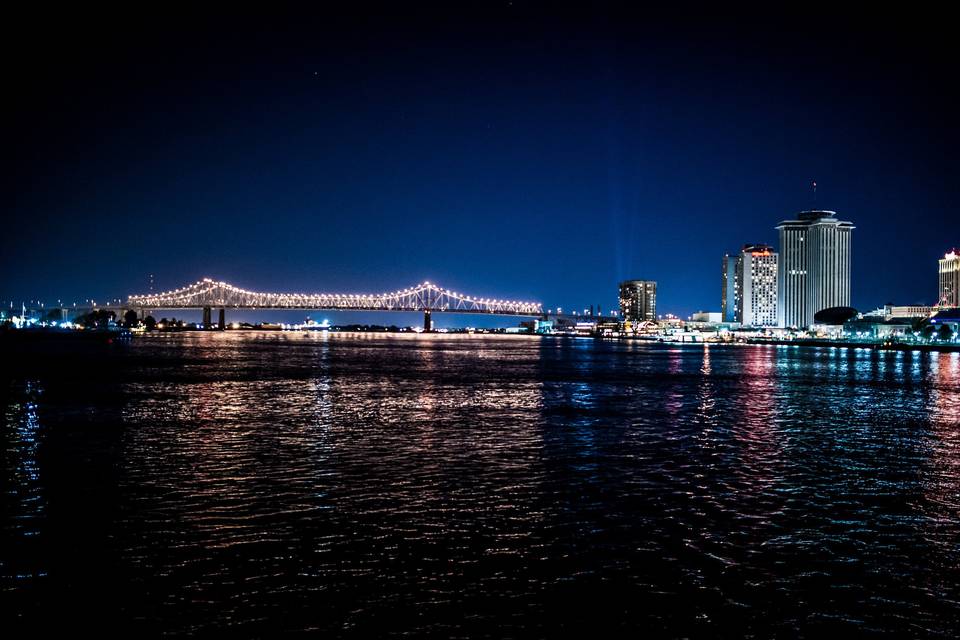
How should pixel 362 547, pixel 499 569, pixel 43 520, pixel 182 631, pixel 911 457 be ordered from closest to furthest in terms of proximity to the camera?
1. pixel 182 631
2. pixel 499 569
3. pixel 362 547
4. pixel 43 520
5. pixel 911 457

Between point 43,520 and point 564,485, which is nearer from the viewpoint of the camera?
point 43,520

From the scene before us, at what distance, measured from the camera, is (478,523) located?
460 inches

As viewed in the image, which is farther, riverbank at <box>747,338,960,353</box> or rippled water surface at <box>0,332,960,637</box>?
riverbank at <box>747,338,960,353</box>

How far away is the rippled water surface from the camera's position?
831 cm

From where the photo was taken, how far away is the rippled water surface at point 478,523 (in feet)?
27.3

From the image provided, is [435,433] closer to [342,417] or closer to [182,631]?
[342,417]

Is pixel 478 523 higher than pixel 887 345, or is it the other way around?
pixel 478 523

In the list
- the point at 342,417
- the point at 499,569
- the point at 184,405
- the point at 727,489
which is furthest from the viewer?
the point at 184,405

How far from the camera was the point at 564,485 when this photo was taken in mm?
14500

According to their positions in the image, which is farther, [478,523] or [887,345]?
[887,345]

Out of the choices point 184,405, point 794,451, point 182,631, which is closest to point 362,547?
point 182,631

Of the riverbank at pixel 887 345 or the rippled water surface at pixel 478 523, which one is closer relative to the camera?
the rippled water surface at pixel 478 523

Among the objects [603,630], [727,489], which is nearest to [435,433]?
[727,489]

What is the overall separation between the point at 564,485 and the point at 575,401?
54.7 feet
